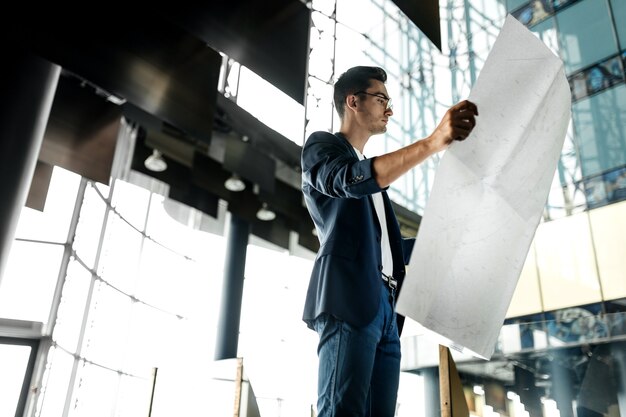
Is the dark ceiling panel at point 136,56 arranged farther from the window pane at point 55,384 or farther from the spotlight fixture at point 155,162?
the window pane at point 55,384

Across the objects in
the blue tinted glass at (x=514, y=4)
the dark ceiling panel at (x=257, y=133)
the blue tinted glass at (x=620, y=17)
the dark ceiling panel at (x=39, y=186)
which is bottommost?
the dark ceiling panel at (x=39, y=186)

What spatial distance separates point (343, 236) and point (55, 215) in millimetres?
8020

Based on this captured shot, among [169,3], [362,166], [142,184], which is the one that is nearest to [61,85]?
[169,3]

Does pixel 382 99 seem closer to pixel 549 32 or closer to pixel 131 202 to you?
pixel 549 32

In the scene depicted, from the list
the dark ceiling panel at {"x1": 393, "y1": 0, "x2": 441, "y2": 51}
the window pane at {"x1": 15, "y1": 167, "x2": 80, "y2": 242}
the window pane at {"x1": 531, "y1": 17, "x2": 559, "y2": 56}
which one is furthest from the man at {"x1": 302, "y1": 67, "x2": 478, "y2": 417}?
the window pane at {"x1": 531, "y1": 17, "x2": 559, "y2": 56}

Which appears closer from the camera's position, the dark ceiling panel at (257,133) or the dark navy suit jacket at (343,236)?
the dark navy suit jacket at (343,236)

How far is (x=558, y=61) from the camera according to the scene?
4.28 ft

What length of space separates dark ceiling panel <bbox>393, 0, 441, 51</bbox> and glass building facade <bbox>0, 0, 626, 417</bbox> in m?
1.93

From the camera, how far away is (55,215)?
8.20 meters

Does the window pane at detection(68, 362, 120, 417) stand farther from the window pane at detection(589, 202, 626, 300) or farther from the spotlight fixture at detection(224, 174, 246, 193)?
the window pane at detection(589, 202, 626, 300)

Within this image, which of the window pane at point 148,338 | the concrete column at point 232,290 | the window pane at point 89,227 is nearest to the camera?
the window pane at point 89,227

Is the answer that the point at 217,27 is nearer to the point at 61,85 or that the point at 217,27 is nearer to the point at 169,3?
the point at 169,3

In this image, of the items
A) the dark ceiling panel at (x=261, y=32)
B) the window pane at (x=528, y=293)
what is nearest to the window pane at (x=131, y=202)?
the dark ceiling panel at (x=261, y=32)

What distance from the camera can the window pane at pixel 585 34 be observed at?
8.53 m
